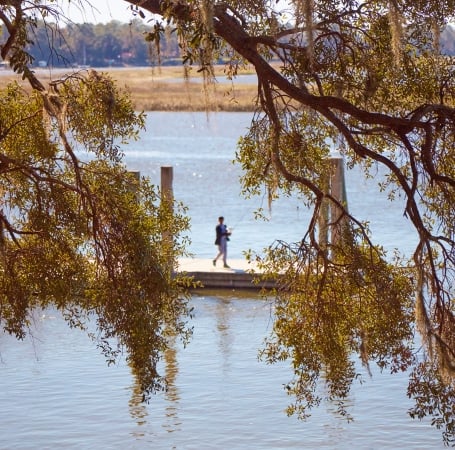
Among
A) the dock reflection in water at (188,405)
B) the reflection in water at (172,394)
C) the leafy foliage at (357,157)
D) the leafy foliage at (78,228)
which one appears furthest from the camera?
the reflection in water at (172,394)

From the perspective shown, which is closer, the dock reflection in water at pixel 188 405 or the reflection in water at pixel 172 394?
the dock reflection in water at pixel 188 405

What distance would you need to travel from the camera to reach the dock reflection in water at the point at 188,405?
15750 millimetres

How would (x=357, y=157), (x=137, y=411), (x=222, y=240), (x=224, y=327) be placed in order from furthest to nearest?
(x=222, y=240)
(x=224, y=327)
(x=137, y=411)
(x=357, y=157)

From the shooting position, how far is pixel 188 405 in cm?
1734

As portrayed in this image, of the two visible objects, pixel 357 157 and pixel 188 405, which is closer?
pixel 357 157

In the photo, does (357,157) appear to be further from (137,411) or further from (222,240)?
(222,240)

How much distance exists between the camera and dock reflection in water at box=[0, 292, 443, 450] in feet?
51.7

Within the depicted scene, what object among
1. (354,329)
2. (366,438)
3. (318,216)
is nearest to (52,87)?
(318,216)

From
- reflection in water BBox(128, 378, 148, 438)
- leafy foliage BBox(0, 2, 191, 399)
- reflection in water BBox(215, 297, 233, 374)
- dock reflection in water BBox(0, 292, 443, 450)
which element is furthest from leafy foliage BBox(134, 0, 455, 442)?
reflection in water BBox(215, 297, 233, 374)

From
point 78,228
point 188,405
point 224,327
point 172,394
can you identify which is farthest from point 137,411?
point 78,228

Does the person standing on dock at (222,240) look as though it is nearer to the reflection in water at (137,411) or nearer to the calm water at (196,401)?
the calm water at (196,401)

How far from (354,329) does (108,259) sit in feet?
6.98

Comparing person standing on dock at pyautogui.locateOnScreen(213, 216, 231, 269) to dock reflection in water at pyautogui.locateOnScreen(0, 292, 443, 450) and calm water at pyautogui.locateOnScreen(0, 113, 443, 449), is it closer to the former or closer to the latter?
calm water at pyautogui.locateOnScreen(0, 113, 443, 449)

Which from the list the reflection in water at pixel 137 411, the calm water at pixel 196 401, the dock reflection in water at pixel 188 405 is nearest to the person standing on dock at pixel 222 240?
the calm water at pixel 196 401
